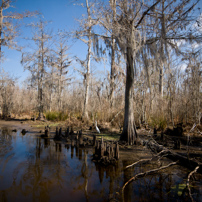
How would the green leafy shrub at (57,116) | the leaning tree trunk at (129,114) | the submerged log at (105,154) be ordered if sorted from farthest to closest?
the green leafy shrub at (57,116) < the leaning tree trunk at (129,114) < the submerged log at (105,154)

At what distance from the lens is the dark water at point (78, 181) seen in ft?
9.10

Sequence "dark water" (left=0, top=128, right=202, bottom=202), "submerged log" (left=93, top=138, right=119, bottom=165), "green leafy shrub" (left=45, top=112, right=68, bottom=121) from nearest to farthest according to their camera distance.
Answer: "dark water" (left=0, top=128, right=202, bottom=202) → "submerged log" (left=93, top=138, right=119, bottom=165) → "green leafy shrub" (left=45, top=112, right=68, bottom=121)

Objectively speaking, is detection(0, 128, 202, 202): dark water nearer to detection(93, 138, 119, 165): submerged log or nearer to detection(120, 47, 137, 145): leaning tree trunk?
detection(93, 138, 119, 165): submerged log

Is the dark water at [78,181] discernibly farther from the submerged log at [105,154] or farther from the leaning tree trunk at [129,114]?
the leaning tree trunk at [129,114]

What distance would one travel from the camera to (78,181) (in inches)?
130

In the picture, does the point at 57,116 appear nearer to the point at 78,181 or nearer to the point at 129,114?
the point at 129,114

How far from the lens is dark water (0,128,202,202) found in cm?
277

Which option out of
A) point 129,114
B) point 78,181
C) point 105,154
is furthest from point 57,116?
point 78,181

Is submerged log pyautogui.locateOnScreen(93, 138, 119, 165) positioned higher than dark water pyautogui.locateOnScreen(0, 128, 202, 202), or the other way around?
submerged log pyautogui.locateOnScreen(93, 138, 119, 165)

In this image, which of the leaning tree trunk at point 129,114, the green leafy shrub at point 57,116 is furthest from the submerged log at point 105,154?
the green leafy shrub at point 57,116

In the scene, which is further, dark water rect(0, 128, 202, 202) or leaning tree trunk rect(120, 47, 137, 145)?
leaning tree trunk rect(120, 47, 137, 145)

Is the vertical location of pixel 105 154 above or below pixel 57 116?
below

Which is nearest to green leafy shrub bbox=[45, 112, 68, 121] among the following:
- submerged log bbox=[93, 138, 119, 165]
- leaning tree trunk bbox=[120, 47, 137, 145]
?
leaning tree trunk bbox=[120, 47, 137, 145]

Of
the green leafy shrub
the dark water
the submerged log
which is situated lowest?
the dark water
